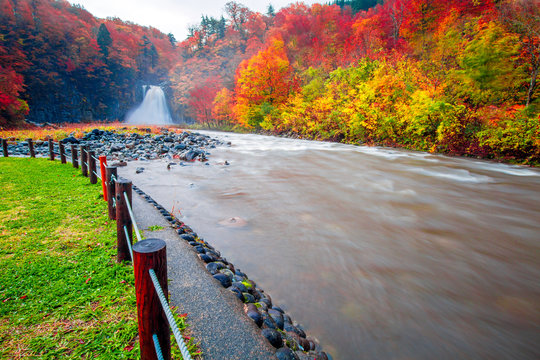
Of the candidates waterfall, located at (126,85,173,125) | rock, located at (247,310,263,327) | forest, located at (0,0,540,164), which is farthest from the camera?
waterfall, located at (126,85,173,125)

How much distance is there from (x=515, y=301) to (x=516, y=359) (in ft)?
3.48

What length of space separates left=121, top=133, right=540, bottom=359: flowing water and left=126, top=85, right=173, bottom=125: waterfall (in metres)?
61.7

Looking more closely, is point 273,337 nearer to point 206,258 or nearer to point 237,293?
point 237,293

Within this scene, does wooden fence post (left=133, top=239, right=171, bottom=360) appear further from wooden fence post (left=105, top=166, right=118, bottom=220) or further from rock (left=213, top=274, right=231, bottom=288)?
wooden fence post (left=105, top=166, right=118, bottom=220)

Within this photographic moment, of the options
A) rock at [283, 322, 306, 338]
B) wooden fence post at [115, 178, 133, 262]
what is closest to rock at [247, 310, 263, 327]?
rock at [283, 322, 306, 338]

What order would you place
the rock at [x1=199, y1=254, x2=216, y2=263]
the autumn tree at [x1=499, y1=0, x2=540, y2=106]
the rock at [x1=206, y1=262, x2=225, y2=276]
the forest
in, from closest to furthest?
the rock at [x1=206, y1=262, x2=225, y2=276] < the rock at [x1=199, y1=254, x2=216, y2=263] < the autumn tree at [x1=499, y1=0, x2=540, y2=106] < the forest

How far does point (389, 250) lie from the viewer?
4.39 metres

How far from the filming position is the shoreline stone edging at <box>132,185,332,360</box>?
2121mm

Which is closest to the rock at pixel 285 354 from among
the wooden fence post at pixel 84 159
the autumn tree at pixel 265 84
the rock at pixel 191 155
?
the wooden fence post at pixel 84 159

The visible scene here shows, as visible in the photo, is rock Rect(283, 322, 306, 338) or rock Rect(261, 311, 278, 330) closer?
rock Rect(261, 311, 278, 330)

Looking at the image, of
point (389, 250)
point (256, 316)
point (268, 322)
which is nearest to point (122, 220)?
point (256, 316)

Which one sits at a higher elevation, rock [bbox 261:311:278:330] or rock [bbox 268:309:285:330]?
rock [bbox 261:311:278:330]

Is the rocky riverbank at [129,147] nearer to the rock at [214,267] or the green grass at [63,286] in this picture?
the green grass at [63,286]

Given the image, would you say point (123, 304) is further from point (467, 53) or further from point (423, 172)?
point (467, 53)
